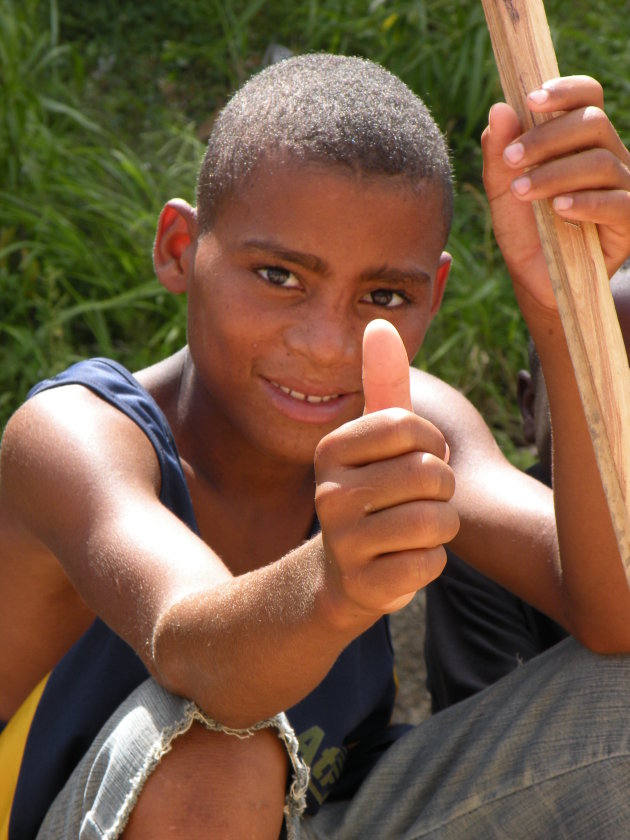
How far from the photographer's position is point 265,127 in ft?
6.33

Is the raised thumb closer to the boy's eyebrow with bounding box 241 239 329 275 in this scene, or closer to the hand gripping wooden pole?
the hand gripping wooden pole

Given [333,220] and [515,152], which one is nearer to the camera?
[515,152]

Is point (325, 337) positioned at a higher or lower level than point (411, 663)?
higher

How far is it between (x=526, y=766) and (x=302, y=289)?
766mm

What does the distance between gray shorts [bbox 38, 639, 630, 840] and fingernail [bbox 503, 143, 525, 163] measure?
0.71m

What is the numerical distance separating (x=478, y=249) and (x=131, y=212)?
3.29 ft

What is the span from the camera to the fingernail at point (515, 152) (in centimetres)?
138

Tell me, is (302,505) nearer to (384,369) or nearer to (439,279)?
(439,279)

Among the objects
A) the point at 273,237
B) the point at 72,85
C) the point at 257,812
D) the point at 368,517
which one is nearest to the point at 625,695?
the point at 257,812

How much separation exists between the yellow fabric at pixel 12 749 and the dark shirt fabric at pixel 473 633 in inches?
31.4

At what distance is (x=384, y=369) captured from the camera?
47.8 inches

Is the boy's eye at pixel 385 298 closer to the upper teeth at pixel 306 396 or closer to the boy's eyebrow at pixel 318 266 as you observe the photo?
the boy's eyebrow at pixel 318 266

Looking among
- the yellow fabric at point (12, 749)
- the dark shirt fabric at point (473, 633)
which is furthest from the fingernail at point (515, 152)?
the dark shirt fabric at point (473, 633)

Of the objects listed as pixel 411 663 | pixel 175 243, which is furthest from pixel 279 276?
pixel 411 663
